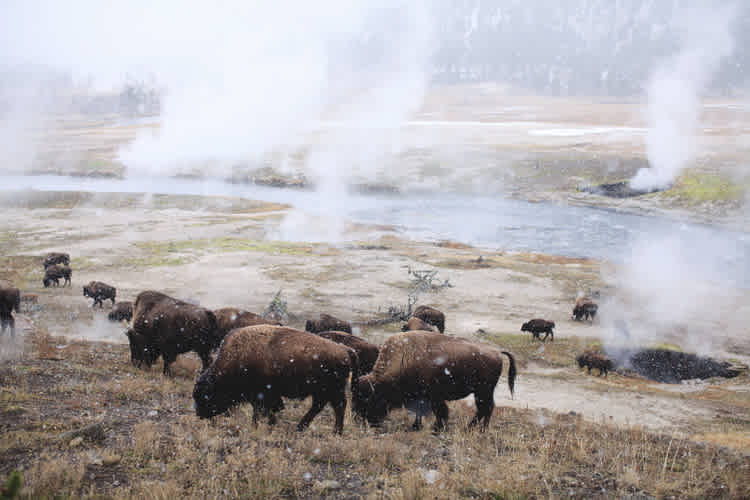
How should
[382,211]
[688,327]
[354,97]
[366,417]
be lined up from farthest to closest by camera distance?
[354,97] → [382,211] → [688,327] → [366,417]

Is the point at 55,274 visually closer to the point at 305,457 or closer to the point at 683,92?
the point at 305,457

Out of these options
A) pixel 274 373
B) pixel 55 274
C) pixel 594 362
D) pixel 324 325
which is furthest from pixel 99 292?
pixel 594 362

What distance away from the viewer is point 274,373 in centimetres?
696

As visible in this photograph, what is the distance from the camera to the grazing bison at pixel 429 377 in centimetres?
750

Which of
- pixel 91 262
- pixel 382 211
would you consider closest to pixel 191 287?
pixel 91 262

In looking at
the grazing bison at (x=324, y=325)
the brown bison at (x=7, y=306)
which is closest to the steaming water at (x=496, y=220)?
the grazing bison at (x=324, y=325)

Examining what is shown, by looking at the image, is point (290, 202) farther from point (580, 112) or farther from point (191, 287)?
point (580, 112)

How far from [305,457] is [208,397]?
1.99 metres

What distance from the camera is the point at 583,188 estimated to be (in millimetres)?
64250

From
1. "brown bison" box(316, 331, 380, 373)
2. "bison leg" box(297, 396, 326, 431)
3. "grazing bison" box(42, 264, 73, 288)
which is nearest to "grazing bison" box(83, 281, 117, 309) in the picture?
"grazing bison" box(42, 264, 73, 288)

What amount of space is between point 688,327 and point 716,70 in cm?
16909

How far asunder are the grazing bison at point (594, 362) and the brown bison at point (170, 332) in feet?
36.9

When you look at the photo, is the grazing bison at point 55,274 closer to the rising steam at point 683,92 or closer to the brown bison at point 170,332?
the brown bison at point 170,332

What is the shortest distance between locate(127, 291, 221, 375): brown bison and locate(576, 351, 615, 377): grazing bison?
11.3 meters
